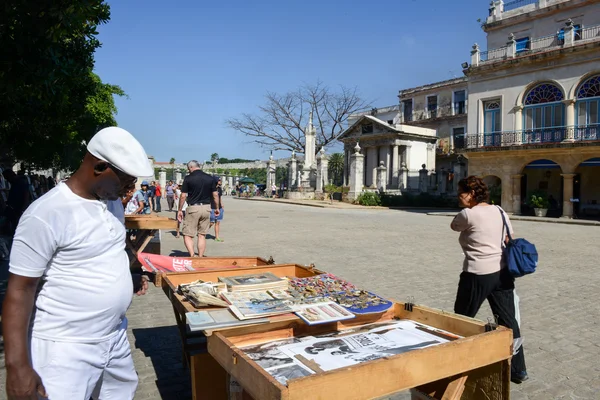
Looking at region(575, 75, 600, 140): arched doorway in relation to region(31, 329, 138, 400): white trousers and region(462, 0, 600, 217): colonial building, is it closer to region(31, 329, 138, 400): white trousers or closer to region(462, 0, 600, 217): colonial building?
region(462, 0, 600, 217): colonial building

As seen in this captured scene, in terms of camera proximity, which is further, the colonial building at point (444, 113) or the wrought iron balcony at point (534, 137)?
the colonial building at point (444, 113)

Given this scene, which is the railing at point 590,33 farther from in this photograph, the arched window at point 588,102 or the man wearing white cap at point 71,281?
the man wearing white cap at point 71,281

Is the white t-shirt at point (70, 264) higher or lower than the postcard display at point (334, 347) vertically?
higher

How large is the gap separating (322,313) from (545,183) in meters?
29.7

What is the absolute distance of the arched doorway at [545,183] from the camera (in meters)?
25.6

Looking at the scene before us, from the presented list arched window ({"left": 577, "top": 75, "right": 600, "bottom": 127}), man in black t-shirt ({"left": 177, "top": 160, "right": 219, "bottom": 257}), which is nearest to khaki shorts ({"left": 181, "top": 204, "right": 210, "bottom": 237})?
man in black t-shirt ({"left": 177, "top": 160, "right": 219, "bottom": 257})

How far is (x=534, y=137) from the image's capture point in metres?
24.6

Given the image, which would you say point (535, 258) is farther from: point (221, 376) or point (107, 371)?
point (107, 371)

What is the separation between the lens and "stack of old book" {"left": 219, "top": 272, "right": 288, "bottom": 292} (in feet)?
11.8

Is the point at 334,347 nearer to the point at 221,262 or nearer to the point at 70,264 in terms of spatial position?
the point at 70,264

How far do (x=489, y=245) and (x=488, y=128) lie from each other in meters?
25.1

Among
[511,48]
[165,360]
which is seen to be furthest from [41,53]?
[511,48]

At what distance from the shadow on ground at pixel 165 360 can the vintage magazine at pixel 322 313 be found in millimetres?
1410

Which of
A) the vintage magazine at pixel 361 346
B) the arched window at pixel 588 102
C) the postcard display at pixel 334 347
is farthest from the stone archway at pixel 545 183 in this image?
the vintage magazine at pixel 361 346
